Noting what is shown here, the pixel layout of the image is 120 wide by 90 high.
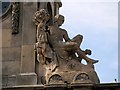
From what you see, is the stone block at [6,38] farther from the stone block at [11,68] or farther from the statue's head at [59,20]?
the statue's head at [59,20]

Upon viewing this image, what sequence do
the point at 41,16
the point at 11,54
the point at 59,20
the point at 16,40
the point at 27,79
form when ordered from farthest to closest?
1. the point at 59,20
2. the point at 16,40
3. the point at 11,54
4. the point at 41,16
5. the point at 27,79

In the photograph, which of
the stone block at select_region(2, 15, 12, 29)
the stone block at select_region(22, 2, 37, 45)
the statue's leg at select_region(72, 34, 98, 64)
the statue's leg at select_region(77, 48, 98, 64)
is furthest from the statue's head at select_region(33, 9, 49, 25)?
the statue's leg at select_region(77, 48, 98, 64)

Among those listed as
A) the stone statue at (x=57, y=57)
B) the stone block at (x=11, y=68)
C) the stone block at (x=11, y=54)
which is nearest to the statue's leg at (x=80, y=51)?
the stone statue at (x=57, y=57)

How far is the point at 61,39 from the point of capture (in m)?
13.8

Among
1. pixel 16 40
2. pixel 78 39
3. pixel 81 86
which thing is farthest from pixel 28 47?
pixel 81 86

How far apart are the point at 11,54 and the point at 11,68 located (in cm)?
41

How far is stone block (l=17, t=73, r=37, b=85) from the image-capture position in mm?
13203

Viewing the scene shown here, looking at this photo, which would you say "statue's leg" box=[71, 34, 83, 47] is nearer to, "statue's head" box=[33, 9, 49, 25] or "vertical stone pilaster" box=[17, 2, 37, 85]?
"statue's head" box=[33, 9, 49, 25]

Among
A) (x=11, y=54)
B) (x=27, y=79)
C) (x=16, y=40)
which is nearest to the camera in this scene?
(x=27, y=79)

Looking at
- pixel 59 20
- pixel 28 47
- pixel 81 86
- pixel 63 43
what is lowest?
pixel 81 86

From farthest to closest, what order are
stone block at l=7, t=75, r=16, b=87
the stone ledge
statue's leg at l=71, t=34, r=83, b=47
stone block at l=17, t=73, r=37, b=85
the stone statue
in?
statue's leg at l=71, t=34, r=83, b=47, stone block at l=7, t=75, r=16, b=87, stone block at l=17, t=73, r=37, b=85, the stone statue, the stone ledge

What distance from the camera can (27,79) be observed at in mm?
13234

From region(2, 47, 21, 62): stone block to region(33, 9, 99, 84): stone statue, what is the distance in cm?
64

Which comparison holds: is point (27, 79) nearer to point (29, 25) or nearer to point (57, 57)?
point (57, 57)
